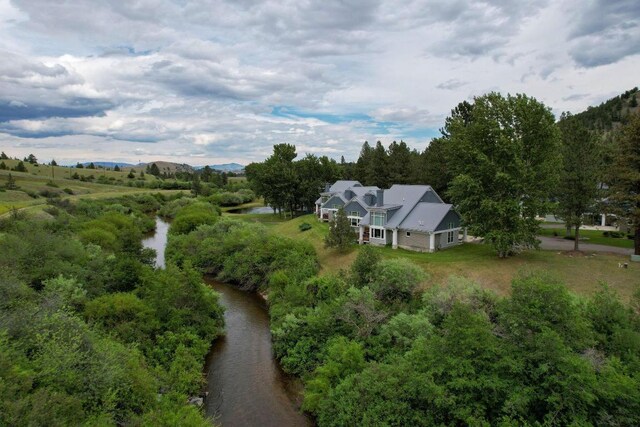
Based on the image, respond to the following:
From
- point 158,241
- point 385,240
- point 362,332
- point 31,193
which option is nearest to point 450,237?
point 385,240

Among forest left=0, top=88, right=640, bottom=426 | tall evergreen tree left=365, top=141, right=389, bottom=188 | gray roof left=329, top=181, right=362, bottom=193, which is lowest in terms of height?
forest left=0, top=88, right=640, bottom=426

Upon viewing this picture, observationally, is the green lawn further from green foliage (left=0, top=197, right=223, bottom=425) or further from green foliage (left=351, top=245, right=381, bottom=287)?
green foliage (left=0, top=197, right=223, bottom=425)

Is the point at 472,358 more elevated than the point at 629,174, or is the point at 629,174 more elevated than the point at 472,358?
the point at 629,174

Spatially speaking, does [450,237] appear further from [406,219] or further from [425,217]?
[406,219]

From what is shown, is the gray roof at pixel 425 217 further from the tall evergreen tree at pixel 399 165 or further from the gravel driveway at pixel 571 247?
the tall evergreen tree at pixel 399 165

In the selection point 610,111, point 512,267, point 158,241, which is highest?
point 610,111

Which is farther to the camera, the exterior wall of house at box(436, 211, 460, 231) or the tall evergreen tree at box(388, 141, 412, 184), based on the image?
the tall evergreen tree at box(388, 141, 412, 184)

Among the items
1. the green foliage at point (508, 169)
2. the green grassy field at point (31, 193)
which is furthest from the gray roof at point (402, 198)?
the green grassy field at point (31, 193)

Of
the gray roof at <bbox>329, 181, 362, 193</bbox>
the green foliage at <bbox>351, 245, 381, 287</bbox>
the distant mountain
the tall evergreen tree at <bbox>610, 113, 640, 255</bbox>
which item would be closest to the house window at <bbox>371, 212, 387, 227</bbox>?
the green foliage at <bbox>351, 245, 381, 287</bbox>

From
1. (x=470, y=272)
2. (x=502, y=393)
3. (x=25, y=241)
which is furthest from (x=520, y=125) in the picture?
(x=25, y=241)
